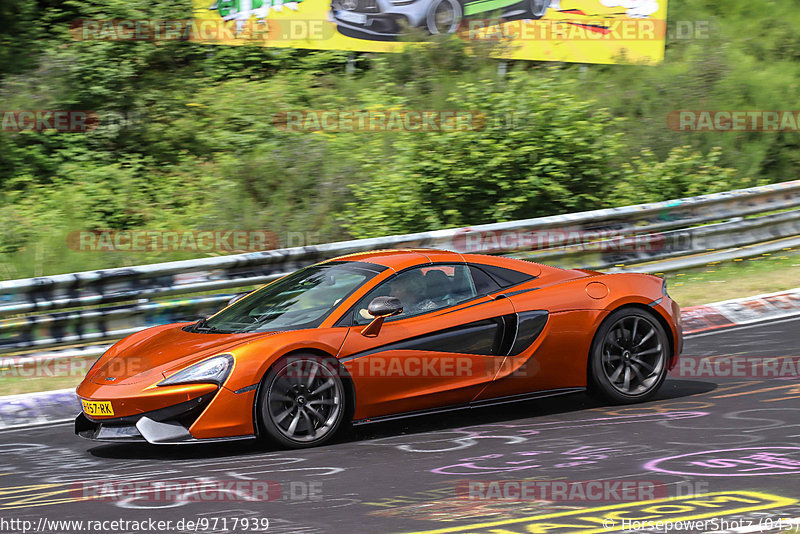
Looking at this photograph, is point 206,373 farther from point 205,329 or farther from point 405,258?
point 405,258

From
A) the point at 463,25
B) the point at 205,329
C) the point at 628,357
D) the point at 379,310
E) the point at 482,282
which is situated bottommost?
the point at 628,357

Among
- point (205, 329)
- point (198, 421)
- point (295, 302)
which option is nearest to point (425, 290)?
point (295, 302)

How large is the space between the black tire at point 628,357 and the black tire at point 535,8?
12.7 meters

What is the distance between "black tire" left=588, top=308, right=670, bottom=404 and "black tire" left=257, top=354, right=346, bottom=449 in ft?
6.67

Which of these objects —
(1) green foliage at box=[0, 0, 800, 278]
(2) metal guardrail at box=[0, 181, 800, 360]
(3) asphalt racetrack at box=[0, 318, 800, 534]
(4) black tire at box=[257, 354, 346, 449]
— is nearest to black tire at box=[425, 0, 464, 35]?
(1) green foliage at box=[0, 0, 800, 278]

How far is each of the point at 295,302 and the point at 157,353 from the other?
1037 mm

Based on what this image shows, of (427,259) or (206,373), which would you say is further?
(427,259)

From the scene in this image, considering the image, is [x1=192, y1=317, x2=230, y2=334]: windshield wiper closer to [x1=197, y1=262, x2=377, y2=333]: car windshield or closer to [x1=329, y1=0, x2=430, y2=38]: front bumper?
[x1=197, y1=262, x2=377, y2=333]: car windshield

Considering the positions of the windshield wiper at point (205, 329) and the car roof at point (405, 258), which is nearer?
the windshield wiper at point (205, 329)

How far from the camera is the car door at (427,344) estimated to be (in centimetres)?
655

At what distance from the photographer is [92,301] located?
9.48 m

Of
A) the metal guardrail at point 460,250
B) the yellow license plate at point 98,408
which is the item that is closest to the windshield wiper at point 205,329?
the yellow license plate at point 98,408

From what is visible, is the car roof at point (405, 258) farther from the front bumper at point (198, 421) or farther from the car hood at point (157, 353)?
the front bumper at point (198, 421)

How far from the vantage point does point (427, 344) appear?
6.69 metres
